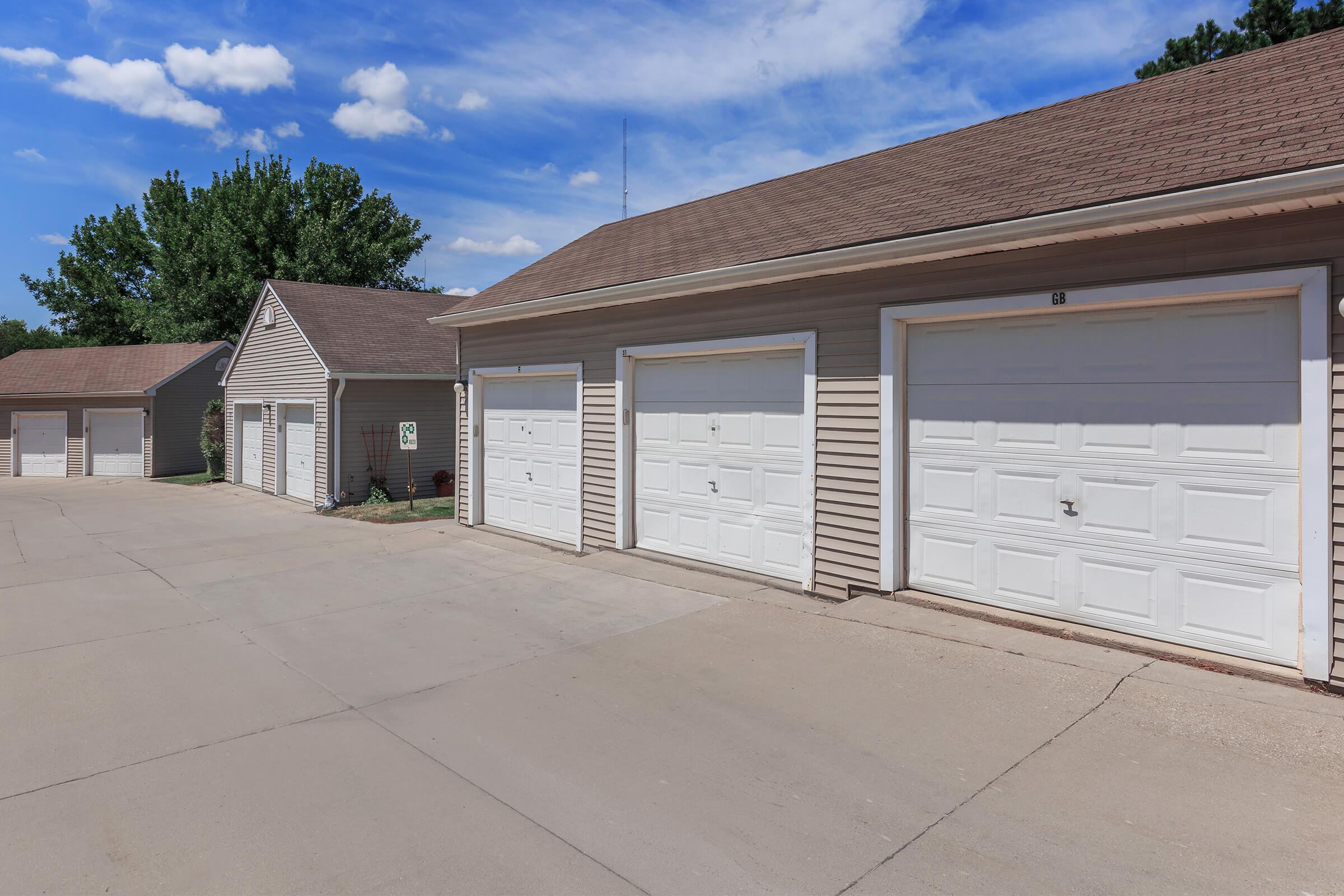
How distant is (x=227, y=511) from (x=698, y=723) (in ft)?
45.7

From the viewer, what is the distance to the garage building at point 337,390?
15727 mm

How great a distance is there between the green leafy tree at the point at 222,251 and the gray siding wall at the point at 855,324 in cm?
2255

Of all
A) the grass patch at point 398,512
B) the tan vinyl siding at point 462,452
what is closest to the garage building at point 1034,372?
the tan vinyl siding at point 462,452

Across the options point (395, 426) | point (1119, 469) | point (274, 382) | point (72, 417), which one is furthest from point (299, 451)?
point (1119, 469)

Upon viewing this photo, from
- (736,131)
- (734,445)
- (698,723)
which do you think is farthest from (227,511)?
(698,723)

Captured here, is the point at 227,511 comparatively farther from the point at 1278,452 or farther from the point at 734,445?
the point at 1278,452

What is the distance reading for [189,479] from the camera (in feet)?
71.5

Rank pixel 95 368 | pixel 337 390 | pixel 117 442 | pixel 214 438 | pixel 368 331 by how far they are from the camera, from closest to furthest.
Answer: pixel 337 390
pixel 368 331
pixel 214 438
pixel 117 442
pixel 95 368

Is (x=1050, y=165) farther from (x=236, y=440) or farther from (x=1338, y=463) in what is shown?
(x=236, y=440)

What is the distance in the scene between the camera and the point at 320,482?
15836 mm

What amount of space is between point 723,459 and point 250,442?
16.2 meters

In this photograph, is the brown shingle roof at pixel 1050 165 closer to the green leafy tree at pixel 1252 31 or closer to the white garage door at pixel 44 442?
the green leafy tree at pixel 1252 31

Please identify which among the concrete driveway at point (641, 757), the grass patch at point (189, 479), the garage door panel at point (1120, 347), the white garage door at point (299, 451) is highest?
the garage door panel at point (1120, 347)

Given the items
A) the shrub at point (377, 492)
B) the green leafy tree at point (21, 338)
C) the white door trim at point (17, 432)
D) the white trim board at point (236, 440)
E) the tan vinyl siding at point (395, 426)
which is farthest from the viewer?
the green leafy tree at point (21, 338)
